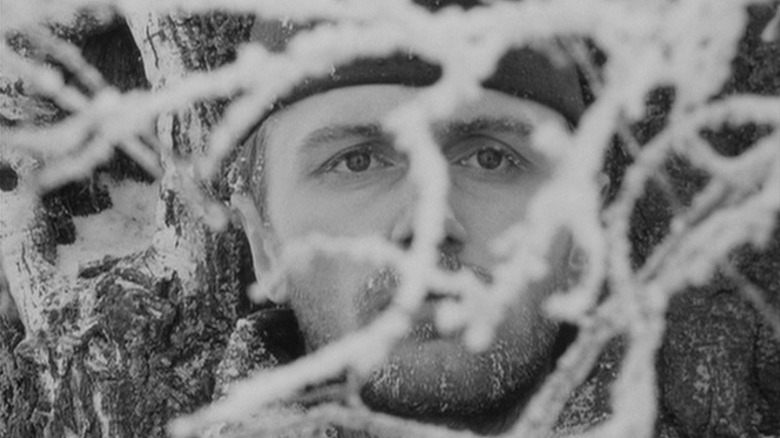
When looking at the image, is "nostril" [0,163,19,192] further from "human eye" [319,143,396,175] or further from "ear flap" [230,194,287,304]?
"human eye" [319,143,396,175]

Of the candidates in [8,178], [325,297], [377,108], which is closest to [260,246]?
[325,297]

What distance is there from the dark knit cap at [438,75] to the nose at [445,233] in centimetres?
17

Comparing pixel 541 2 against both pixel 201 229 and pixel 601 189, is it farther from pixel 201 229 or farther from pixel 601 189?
pixel 201 229

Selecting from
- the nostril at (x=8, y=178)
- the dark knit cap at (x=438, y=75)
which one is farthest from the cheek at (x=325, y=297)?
the nostril at (x=8, y=178)

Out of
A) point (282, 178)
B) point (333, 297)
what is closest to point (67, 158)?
point (282, 178)

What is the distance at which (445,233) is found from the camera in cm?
142

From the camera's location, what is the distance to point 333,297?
4.96 feet

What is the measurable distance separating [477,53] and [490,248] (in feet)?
2.21

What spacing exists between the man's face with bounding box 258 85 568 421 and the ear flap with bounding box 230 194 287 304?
0.04m

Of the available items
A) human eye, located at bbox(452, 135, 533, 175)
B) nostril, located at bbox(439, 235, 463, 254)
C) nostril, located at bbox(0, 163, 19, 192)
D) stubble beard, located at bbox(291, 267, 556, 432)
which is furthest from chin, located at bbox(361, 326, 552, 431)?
nostril, located at bbox(0, 163, 19, 192)

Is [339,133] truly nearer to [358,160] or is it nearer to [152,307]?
[358,160]

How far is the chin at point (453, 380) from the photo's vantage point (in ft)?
4.81

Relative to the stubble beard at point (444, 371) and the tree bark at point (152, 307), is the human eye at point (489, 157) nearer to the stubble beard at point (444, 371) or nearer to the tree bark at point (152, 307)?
the stubble beard at point (444, 371)

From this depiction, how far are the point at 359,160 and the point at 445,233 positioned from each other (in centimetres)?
19
